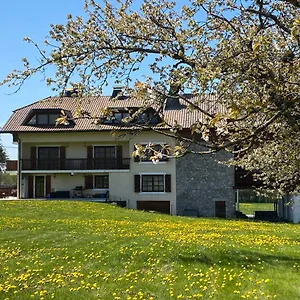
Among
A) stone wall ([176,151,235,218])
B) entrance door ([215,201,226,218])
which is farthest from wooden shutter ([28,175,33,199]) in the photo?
entrance door ([215,201,226,218])

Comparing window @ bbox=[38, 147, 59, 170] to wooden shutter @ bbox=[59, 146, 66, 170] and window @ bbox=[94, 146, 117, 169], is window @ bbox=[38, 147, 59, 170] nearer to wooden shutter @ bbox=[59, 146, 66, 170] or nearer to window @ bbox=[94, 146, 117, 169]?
wooden shutter @ bbox=[59, 146, 66, 170]

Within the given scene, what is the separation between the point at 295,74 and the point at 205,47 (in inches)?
57.2

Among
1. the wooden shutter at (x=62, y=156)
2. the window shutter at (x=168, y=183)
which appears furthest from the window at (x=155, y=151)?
the wooden shutter at (x=62, y=156)

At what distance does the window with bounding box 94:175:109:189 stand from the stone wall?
5.90 meters

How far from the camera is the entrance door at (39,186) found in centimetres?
3959

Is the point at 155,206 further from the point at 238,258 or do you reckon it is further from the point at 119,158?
the point at 238,258

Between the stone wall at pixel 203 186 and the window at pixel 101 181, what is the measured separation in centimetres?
590

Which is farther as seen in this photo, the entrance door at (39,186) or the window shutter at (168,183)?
the entrance door at (39,186)

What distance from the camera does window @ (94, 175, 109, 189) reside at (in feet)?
129

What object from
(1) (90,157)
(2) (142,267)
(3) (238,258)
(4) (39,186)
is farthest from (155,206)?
(2) (142,267)

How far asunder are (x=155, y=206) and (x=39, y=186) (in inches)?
383

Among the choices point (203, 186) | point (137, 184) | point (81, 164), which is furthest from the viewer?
point (81, 164)

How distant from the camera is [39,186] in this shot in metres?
39.8

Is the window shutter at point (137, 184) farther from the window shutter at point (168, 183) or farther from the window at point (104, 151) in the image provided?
the window at point (104, 151)
